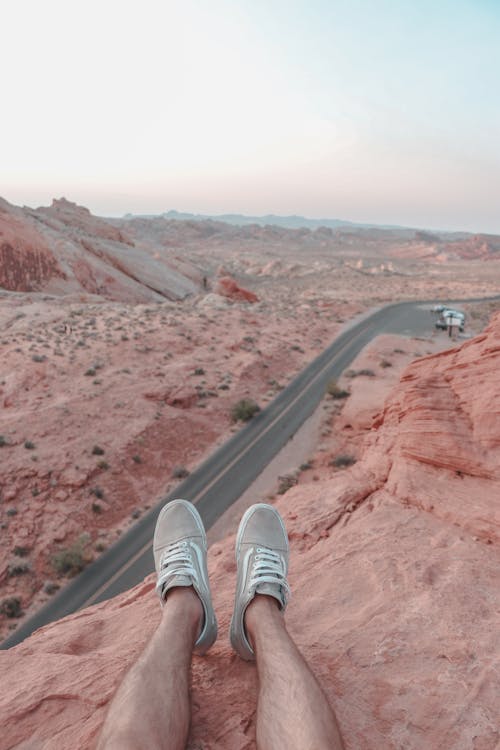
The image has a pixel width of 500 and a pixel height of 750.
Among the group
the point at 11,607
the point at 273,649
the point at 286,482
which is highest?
the point at 273,649

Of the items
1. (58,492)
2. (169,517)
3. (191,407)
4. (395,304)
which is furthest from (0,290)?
(395,304)

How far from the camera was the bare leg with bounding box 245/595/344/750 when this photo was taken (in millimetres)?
2490

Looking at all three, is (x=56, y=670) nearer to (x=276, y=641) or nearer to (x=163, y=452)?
(x=276, y=641)

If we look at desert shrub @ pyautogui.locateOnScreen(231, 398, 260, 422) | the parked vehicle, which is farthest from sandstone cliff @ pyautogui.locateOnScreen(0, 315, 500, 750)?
the parked vehicle

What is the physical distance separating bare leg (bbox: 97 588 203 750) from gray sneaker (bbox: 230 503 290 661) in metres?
0.45

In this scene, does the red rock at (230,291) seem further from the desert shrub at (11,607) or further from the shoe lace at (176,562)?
the shoe lace at (176,562)

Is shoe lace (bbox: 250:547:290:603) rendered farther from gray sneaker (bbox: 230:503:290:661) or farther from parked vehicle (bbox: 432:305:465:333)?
parked vehicle (bbox: 432:305:465:333)

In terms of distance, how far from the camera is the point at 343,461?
53.9 feet

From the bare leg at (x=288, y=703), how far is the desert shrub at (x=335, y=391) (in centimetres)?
2218

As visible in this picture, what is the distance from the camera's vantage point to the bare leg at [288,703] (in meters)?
2.49

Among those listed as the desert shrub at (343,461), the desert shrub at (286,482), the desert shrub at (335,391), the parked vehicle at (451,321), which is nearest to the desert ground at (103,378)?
the desert shrub at (335,391)

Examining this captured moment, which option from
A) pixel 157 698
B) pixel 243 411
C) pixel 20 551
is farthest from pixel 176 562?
pixel 243 411

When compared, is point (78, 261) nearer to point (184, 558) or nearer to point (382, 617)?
point (184, 558)

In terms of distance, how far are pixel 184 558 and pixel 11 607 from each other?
10602mm
